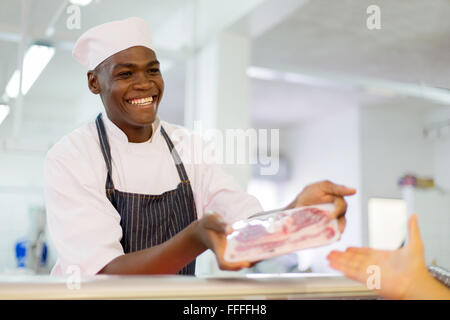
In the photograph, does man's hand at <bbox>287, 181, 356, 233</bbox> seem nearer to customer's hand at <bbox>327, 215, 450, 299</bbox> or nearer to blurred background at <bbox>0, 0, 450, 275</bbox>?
customer's hand at <bbox>327, 215, 450, 299</bbox>

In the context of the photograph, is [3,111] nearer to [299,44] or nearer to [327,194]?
[299,44]

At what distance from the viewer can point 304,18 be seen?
3029mm

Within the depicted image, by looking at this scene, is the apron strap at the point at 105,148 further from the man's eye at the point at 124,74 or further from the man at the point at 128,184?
the man's eye at the point at 124,74

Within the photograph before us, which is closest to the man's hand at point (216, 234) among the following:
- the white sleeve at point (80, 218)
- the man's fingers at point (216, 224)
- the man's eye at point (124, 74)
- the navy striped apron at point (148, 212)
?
the man's fingers at point (216, 224)

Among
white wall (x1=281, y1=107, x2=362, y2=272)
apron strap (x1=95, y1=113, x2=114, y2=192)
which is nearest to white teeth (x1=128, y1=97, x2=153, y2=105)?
apron strap (x1=95, y1=113, x2=114, y2=192)

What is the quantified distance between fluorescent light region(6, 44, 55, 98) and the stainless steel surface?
2.20m

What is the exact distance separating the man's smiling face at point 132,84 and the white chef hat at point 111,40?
16 mm

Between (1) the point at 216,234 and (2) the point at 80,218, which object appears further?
(2) the point at 80,218

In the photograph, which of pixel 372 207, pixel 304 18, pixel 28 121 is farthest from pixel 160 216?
pixel 372 207

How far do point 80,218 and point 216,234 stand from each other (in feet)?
1.04

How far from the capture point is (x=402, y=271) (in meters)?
0.58

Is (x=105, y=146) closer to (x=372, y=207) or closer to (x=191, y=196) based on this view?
(x=191, y=196)

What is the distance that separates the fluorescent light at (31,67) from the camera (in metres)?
2.48

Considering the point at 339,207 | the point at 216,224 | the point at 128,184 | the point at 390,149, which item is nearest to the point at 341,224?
the point at 339,207
